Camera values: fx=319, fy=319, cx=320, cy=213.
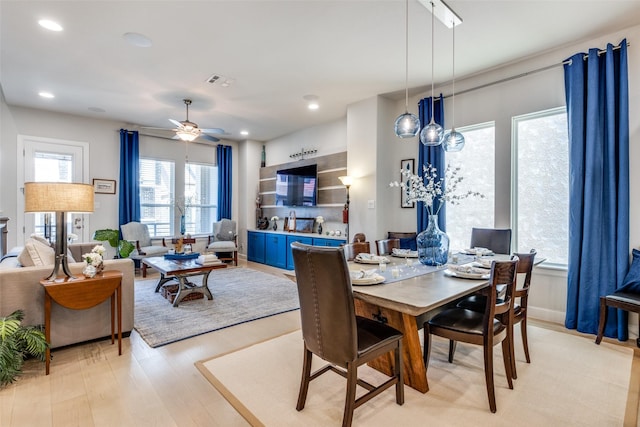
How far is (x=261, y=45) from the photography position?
3332 millimetres

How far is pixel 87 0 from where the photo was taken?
261cm

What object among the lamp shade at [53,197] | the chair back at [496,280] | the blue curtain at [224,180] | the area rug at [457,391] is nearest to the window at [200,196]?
the blue curtain at [224,180]

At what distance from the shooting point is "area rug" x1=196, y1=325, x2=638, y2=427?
1902mm

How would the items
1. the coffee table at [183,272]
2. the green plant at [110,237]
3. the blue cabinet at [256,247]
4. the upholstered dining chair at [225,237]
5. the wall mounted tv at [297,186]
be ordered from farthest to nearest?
1. the blue cabinet at [256,247]
2. the upholstered dining chair at [225,237]
3. the wall mounted tv at [297,186]
4. the green plant at [110,237]
5. the coffee table at [183,272]

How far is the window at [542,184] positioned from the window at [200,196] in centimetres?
623

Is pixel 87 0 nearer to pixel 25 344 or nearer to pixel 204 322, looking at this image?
pixel 25 344

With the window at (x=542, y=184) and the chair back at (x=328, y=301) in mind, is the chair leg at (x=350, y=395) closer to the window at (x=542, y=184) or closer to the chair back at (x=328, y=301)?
the chair back at (x=328, y=301)

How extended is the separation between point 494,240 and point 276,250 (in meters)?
4.22

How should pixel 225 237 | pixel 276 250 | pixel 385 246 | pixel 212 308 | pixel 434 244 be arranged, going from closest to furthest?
pixel 434 244
pixel 385 246
pixel 212 308
pixel 276 250
pixel 225 237

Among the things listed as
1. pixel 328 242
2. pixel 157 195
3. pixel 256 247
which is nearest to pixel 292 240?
pixel 328 242

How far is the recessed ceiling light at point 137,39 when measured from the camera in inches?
123

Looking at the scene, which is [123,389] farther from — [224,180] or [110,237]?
[224,180]

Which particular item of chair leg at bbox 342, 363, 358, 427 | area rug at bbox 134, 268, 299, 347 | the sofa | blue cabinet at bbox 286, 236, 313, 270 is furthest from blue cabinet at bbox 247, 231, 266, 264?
chair leg at bbox 342, 363, 358, 427

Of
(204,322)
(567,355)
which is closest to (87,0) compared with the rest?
(204,322)
